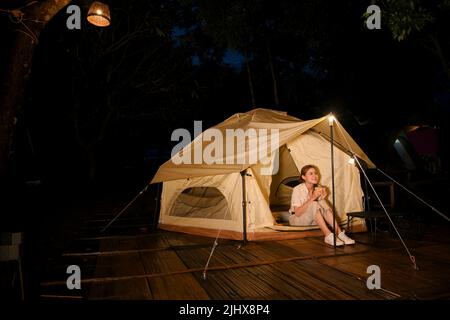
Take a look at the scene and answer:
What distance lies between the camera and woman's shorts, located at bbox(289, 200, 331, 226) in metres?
4.95

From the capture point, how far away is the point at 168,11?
12305 millimetres

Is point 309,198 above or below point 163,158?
below

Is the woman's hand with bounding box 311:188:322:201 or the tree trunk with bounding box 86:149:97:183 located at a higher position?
the tree trunk with bounding box 86:149:97:183

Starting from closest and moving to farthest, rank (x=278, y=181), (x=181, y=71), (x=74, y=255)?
(x=74, y=255) < (x=278, y=181) < (x=181, y=71)

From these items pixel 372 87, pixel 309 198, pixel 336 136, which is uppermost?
pixel 372 87

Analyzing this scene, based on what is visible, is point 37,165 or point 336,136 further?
point 37,165

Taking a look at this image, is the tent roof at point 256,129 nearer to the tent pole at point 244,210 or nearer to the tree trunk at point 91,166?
the tent pole at point 244,210

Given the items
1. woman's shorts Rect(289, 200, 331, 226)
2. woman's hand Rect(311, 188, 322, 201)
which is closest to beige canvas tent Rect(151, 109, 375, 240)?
woman's shorts Rect(289, 200, 331, 226)

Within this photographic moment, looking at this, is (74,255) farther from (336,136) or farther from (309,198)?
(336,136)


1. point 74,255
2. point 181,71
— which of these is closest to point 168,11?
point 181,71

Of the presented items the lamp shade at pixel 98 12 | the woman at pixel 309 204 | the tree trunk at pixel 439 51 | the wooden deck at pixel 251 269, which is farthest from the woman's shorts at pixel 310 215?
the tree trunk at pixel 439 51

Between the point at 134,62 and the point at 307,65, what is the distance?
8001mm

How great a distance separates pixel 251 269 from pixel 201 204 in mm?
2163

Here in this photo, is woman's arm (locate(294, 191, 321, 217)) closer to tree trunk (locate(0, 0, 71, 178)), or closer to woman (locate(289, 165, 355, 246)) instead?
woman (locate(289, 165, 355, 246))
